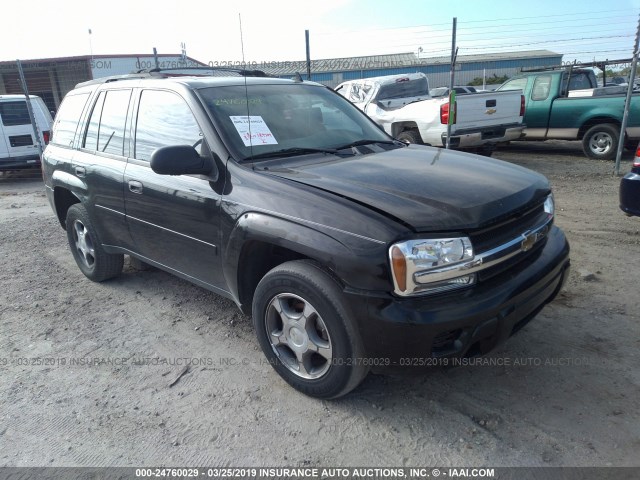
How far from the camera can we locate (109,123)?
407 cm

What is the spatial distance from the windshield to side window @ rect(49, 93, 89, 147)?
189cm

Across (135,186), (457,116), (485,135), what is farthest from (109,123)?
(485,135)

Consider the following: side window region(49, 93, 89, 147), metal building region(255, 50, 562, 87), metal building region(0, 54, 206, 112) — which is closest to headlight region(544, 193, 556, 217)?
side window region(49, 93, 89, 147)

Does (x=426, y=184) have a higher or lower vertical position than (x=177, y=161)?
lower

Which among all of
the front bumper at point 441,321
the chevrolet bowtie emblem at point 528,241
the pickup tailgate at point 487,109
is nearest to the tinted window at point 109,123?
the front bumper at point 441,321

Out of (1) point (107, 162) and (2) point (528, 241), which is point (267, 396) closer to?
(2) point (528, 241)

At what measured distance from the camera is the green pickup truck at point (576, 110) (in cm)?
941

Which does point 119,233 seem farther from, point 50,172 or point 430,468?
point 430,468

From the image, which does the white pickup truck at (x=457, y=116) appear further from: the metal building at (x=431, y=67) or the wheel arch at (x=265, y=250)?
the metal building at (x=431, y=67)

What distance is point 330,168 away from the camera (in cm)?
299

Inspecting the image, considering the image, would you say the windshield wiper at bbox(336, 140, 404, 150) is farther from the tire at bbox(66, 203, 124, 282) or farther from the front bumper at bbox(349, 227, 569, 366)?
the tire at bbox(66, 203, 124, 282)

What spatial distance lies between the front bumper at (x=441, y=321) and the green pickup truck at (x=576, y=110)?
851 centimetres

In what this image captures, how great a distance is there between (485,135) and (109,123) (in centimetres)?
703

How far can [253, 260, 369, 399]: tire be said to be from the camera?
249cm
